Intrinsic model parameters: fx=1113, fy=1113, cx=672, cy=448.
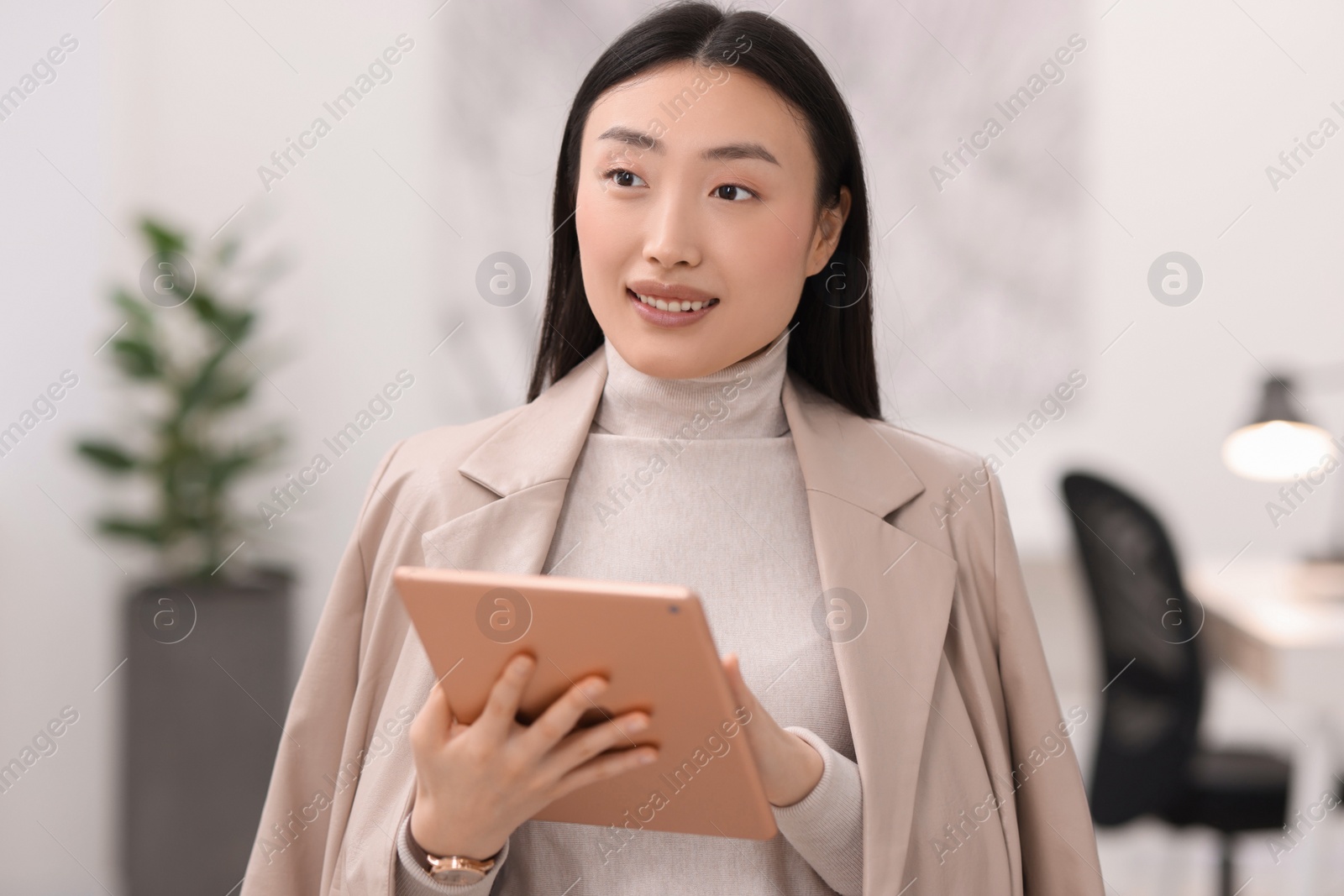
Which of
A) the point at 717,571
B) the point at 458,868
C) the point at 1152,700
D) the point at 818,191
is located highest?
the point at 818,191

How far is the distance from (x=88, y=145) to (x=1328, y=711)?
10.0 feet

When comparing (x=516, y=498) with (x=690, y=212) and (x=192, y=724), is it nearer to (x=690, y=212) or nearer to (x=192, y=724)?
(x=690, y=212)

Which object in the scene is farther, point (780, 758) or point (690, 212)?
point (690, 212)

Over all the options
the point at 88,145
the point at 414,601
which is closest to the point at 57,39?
the point at 88,145

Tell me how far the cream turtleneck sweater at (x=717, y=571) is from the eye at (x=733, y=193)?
20 cm

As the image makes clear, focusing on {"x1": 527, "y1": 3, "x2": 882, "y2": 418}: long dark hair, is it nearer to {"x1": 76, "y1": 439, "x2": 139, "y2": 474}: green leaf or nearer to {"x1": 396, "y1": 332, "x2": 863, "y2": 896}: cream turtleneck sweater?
{"x1": 396, "y1": 332, "x2": 863, "y2": 896}: cream turtleneck sweater

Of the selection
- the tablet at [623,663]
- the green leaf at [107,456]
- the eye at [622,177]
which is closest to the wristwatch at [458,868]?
the tablet at [623,663]

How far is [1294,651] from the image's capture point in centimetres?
219

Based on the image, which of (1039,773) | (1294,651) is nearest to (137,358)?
(1039,773)

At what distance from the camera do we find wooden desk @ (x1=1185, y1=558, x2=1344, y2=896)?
2.18m

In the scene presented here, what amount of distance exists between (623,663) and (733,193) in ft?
1.69

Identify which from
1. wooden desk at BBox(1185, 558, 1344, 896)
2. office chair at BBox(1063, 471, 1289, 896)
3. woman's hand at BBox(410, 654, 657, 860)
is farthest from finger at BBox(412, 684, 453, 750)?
wooden desk at BBox(1185, 558, 1344, 896)

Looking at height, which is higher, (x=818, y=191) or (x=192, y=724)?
(x=818, y=191)

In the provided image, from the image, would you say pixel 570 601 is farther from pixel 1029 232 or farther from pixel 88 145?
pixel 1029 232
